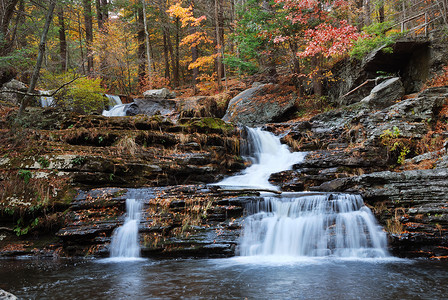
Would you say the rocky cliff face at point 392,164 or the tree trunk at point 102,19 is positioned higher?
the tree trunk at point 102,19

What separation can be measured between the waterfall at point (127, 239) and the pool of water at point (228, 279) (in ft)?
1.20

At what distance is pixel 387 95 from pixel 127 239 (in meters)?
11.8

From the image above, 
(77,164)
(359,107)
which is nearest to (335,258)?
(77,164)

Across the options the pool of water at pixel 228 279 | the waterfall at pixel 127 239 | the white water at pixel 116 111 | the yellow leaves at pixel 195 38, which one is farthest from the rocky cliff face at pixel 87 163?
the yellow leaves at pixel 195 38

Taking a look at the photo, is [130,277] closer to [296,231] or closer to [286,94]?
[296,231]

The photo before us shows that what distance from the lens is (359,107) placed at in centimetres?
1242

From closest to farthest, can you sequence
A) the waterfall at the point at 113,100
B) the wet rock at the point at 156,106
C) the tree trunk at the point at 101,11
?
the wet rock at the point at 156,106 → the waterfall at the point at 113,100 → the tree trunk at the point at 101,11

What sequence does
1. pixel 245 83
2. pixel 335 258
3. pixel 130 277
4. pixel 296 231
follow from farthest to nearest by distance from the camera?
pixel 245 83 → pixel 296 231 → pixel 335 258 → pixel 130 277

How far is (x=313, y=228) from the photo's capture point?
616 cm

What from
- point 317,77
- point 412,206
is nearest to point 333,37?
point 317,77

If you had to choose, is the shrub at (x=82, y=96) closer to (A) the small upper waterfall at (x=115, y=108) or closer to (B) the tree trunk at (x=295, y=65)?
(A) the small upper waterfall at (x=115, y=108)

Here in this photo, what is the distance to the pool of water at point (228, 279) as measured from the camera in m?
3.94

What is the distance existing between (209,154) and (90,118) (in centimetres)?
453

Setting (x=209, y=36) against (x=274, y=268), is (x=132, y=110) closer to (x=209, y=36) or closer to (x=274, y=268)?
(x=209, y=36)
